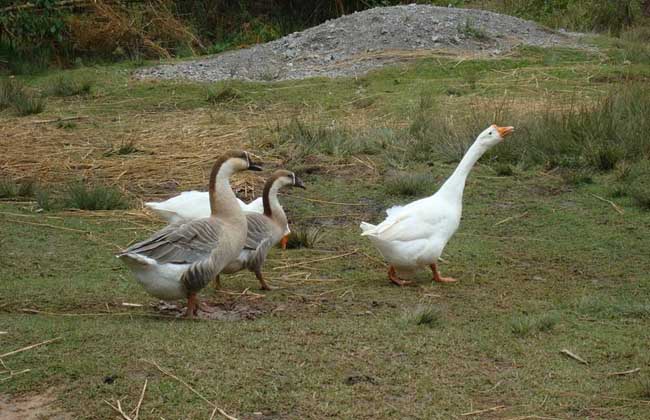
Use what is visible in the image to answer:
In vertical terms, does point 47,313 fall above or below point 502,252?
above

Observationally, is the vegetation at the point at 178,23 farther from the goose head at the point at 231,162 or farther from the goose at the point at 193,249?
the goose at the point at 193,249

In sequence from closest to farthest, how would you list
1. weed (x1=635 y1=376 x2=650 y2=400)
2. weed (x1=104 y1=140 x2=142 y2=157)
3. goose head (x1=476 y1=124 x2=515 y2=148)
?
weed (x1=635 y1=376 x2=650 y2=400) < goose head (x1=476 y1=124 x2=515 y2=148) < weed (x1=104 y1=140 x2=142 y2=157)

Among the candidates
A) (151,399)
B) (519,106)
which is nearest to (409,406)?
(151,399)

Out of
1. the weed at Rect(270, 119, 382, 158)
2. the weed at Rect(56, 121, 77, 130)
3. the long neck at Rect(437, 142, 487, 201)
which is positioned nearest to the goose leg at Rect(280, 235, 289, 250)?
the long neck at Rect(437, 142, 487, 201)

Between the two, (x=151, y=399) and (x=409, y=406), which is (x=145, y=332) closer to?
(x=151, y=399)

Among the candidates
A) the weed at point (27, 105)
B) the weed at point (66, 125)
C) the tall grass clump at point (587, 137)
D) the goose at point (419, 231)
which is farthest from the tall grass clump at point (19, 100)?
the goose at point (419, 231)

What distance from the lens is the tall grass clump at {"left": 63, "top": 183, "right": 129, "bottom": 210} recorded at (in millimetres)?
8836

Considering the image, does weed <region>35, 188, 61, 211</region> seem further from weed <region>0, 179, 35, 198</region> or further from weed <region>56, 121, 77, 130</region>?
weed <region>56, 121, 77, 130</region>

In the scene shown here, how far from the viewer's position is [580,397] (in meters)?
5.01

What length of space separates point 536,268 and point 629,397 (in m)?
2.47

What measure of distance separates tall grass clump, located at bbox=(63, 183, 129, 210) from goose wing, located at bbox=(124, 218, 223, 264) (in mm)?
2722

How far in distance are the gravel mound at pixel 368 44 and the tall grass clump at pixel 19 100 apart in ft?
7.86

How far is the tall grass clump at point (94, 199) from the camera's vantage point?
8.84 meters

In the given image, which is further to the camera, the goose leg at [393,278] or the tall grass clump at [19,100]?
the tall grass clump at [19,100]
